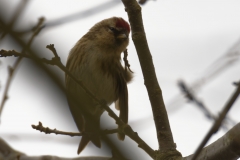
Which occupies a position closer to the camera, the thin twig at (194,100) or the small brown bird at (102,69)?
the thin twig at (194,100)

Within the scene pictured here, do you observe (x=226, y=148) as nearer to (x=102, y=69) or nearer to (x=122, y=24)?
(x=102, y=69)

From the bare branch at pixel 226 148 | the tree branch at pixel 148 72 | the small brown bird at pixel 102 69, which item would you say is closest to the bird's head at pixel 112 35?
the small brown bird at pixel 102 69

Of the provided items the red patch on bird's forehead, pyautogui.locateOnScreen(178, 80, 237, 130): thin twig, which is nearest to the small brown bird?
the red patch on bird's forehead

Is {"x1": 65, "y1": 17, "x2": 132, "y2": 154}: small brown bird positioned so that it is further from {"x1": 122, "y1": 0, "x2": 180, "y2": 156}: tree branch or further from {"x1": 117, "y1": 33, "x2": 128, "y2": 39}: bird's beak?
{"x1": 122, "y1": 0, "x2": 180, "y2": 156}: tree branch

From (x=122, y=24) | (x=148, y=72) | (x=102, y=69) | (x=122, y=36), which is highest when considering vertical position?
(x=122, y=24)

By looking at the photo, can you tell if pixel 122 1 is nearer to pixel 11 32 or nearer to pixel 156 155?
pixel 156 155

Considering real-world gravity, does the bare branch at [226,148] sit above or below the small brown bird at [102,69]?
below

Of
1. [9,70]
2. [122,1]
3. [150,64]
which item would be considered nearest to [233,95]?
[150,64]

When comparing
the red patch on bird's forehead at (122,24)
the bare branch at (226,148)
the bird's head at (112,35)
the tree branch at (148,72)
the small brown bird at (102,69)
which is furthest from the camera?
the red patch on bird's forehead at (122,24)

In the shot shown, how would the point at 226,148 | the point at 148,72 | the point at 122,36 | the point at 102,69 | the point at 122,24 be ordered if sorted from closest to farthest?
the point at 226,148, the point at 148,72, the point at 102,69, the point at 122,36, the point at 122,24

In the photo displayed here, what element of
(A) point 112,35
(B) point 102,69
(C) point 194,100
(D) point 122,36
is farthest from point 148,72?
(A) point 112,35

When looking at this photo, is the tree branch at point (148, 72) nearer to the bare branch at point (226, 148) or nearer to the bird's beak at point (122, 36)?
the bare branch at point (226, 148)

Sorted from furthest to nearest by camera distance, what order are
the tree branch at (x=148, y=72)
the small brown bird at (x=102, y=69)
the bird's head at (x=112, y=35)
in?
the bird's head at (x=112, y=35)
the small brown bird at (x=102, y=69)
the tree branch at (x=148, y=72)
